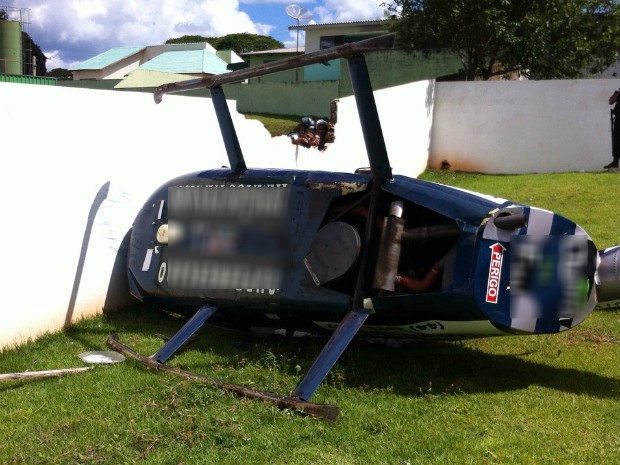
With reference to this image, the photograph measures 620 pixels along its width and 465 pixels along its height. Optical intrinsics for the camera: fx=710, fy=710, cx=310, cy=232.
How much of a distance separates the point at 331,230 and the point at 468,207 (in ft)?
3.26

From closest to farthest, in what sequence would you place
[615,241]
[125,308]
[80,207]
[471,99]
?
[80,207] → [125,308] → [615,241] → [471,99]

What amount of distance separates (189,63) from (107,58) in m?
13.6

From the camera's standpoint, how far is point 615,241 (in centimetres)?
881

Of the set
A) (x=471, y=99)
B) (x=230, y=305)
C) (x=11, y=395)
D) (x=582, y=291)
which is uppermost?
(x=471, y=99)

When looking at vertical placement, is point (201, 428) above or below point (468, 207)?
below

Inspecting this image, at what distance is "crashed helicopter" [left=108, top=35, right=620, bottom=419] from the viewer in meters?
4.54

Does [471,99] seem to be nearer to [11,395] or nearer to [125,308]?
[125,308]

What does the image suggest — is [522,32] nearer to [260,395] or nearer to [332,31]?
[260,395]

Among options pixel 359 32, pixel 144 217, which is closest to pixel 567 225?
pixel 144 217

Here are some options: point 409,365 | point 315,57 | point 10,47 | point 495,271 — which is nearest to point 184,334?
point 409,365

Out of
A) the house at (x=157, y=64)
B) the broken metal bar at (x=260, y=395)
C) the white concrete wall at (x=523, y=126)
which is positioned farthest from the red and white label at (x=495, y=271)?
the house at (x=157, y=64)

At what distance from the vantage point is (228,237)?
5.71 m

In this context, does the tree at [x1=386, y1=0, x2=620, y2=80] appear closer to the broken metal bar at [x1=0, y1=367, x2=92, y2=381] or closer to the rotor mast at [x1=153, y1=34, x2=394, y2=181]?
the rotor mast at [x1=153, y1=34, x2=394, y2=181]

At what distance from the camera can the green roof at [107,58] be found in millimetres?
51500
